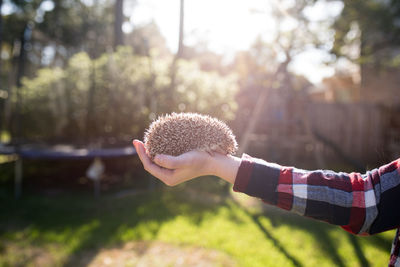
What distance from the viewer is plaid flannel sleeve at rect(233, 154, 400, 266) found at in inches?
58.7

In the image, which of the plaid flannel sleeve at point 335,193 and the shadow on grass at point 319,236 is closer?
the plaid flannel sleeve at point 335,193

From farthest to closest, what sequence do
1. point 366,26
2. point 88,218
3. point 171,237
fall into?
point 366,26, point 88,218, point 171,237

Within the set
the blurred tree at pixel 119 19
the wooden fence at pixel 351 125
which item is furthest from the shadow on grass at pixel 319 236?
the blurred tree at pixel 119 19

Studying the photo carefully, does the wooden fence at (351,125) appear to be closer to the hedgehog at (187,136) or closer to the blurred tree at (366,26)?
the blurred tree at (366,26)

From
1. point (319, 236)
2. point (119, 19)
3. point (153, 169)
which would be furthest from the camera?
point (119, 19)

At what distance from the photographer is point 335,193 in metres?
1.55

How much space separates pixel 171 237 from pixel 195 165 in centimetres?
391

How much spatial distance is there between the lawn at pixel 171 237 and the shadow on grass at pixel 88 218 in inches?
0.7

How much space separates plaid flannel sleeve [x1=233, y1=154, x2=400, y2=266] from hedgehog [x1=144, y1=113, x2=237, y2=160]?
294 millimetres

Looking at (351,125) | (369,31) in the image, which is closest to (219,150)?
(351,125)

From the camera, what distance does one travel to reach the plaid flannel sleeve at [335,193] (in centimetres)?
149

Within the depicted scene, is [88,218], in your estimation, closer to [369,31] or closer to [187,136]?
[187,136]

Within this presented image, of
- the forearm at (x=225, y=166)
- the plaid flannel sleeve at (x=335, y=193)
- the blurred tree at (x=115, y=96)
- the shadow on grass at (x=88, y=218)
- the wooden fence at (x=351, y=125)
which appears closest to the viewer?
the plaid flannel sleeve at (x=335, y=193)

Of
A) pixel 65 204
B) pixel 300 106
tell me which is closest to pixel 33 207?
pixel 65 204
